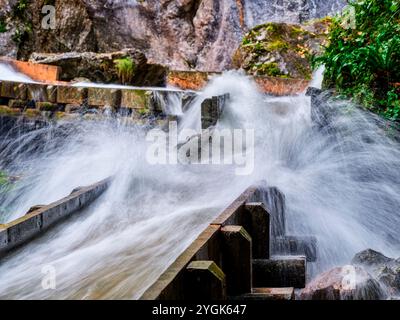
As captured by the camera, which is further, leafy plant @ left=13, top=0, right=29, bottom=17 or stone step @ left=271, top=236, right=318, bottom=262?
leafy plant @ left=13, top=0, right=29, bottom=17

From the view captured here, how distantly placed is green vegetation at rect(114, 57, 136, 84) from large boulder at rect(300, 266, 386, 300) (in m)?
11.3

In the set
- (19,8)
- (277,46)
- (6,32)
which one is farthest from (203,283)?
(19,8)

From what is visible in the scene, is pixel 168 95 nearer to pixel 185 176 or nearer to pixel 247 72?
pixel 247 72

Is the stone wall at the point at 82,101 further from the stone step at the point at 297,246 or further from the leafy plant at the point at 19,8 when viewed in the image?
the leafy plant at the point at 19,8

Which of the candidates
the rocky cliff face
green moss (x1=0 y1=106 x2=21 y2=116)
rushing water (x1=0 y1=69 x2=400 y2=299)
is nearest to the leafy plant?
the rocky cliff face

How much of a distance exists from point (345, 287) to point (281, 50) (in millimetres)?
12142

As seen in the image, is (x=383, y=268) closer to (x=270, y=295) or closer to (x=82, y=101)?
(x=270, y=295)

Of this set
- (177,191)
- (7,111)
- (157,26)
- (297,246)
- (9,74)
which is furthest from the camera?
(157,26)

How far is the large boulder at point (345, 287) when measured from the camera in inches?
134

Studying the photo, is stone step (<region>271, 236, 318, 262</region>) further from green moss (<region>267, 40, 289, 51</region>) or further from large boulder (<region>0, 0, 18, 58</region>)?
large boulder (<region>0, 0, 18, 58</region>)

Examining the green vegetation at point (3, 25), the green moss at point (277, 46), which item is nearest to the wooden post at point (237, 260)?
the green moss at point (277, 46)

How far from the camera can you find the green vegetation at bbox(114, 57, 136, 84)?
13945mm

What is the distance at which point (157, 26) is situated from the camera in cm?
2266

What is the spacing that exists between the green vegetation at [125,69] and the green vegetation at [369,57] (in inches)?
257
